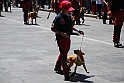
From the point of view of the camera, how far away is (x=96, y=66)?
8.53 metres

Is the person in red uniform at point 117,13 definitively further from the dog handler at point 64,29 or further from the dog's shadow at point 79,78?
the dog handler at point 64,29

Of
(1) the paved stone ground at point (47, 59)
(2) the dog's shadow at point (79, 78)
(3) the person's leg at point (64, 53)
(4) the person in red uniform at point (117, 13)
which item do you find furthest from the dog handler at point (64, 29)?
(4) the person in red uniform at point (117, 13)

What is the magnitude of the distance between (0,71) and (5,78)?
2.22ft

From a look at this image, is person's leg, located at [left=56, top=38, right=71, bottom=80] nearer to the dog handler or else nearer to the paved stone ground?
the dog handler

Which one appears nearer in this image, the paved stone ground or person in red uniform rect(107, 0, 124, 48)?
the paved stone ground

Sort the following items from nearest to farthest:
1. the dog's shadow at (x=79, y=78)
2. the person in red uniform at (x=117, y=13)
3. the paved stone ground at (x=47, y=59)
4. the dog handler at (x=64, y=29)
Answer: the dog handler at (x=64, y=29)
the dog's shadow at (x=79, y=78)
the paved stone ground at (x=47, y=59)
the person in red uniform at (x=117, y=13)

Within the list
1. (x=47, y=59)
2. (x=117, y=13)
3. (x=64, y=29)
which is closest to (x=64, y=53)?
(x=64, y=29)

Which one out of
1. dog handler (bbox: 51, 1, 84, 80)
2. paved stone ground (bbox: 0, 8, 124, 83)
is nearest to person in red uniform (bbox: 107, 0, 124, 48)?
paved stone ground (bbox: 0, 8, 124, 83)

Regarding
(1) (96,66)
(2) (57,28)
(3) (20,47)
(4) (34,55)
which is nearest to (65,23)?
(2) (57,28)

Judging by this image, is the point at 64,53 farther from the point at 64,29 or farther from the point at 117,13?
the point at 117,13

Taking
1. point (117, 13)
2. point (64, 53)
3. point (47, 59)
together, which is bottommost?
point (47, 59)

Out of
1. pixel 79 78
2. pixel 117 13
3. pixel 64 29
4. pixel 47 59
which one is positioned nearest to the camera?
pixel 64 29

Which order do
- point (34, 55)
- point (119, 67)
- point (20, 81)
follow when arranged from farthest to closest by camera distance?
point (34, 55) → point (119, 67) → point (20, 81)

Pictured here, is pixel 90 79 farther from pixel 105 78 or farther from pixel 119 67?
pixel 119 67
